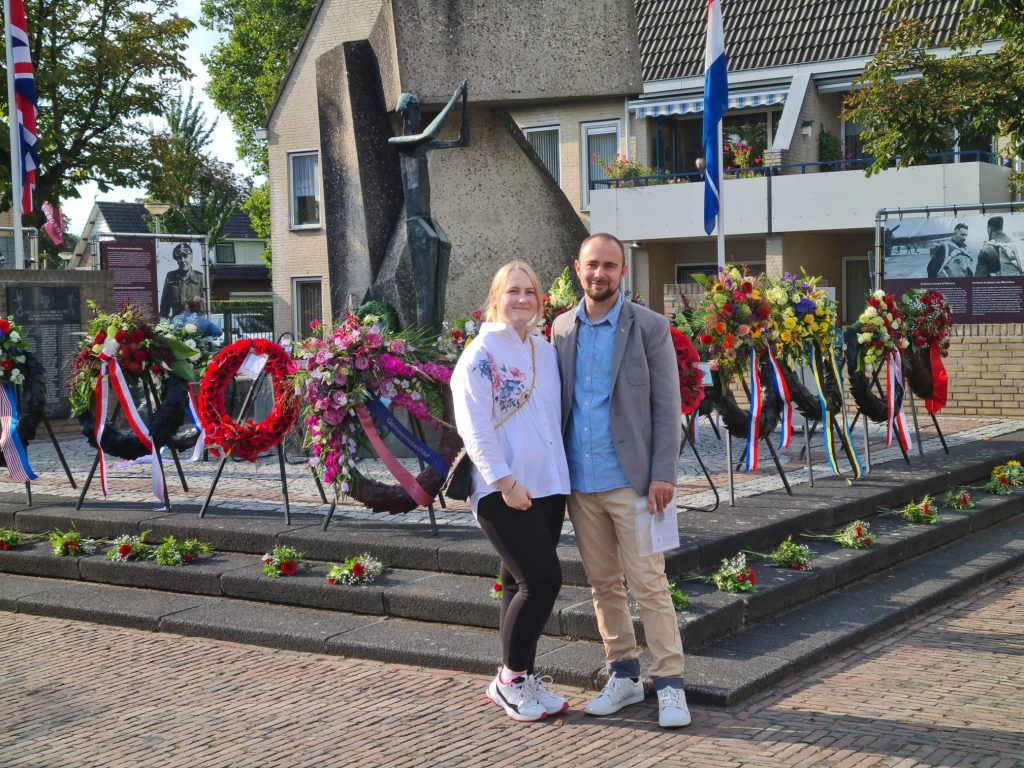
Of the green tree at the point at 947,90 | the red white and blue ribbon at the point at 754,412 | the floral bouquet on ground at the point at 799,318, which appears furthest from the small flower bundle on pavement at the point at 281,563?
the green tree at the point at 947,90

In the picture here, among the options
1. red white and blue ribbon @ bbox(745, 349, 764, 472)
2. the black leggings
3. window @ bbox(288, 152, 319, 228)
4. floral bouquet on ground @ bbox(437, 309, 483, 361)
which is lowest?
the black leggings

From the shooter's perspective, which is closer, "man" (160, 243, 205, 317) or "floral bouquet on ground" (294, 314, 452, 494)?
"floral bouquet on ground" (294, 314, 452, 494)

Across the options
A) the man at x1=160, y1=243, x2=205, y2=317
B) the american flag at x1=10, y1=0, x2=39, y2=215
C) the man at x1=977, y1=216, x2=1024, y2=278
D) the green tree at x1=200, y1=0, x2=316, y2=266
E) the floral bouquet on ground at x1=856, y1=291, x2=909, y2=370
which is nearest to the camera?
the floral bouquet on ground at x1=856, y1=291, x2=909, y2=370

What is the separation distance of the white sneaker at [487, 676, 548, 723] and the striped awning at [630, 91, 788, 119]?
21915mm

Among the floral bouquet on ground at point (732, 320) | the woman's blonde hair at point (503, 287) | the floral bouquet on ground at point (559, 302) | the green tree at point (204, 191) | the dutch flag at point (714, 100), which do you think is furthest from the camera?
the green tree at point (204, 191)

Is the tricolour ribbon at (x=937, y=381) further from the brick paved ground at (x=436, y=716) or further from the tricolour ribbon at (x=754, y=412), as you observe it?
the brick paved ground at (x=436, y=716)

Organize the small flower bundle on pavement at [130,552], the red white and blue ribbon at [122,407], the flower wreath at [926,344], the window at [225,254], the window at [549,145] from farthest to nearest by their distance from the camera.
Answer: the window at [225,254] → the window at [549,145] → the flower wreath at [926,344] → the red white and blue ribbon at [122,407] → the small flower bundle on pavement at [130,552]

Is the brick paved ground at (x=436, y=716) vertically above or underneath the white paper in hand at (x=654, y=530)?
underneath

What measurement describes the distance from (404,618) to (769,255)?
20.0 metres

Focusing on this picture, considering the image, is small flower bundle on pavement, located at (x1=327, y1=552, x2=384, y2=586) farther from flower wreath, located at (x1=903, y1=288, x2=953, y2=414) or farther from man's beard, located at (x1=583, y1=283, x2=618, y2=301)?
flower wreath, located at (x1=903, y1=288, x2=953, y2=414)

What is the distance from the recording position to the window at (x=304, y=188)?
111 ft

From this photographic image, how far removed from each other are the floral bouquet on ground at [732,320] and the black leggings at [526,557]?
416cm

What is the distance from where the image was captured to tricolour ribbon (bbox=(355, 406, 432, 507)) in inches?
313

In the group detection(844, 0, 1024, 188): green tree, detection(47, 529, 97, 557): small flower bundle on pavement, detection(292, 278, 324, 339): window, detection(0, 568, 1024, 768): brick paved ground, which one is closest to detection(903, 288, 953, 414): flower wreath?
detection(844, 0, 1024, 188): green tree
